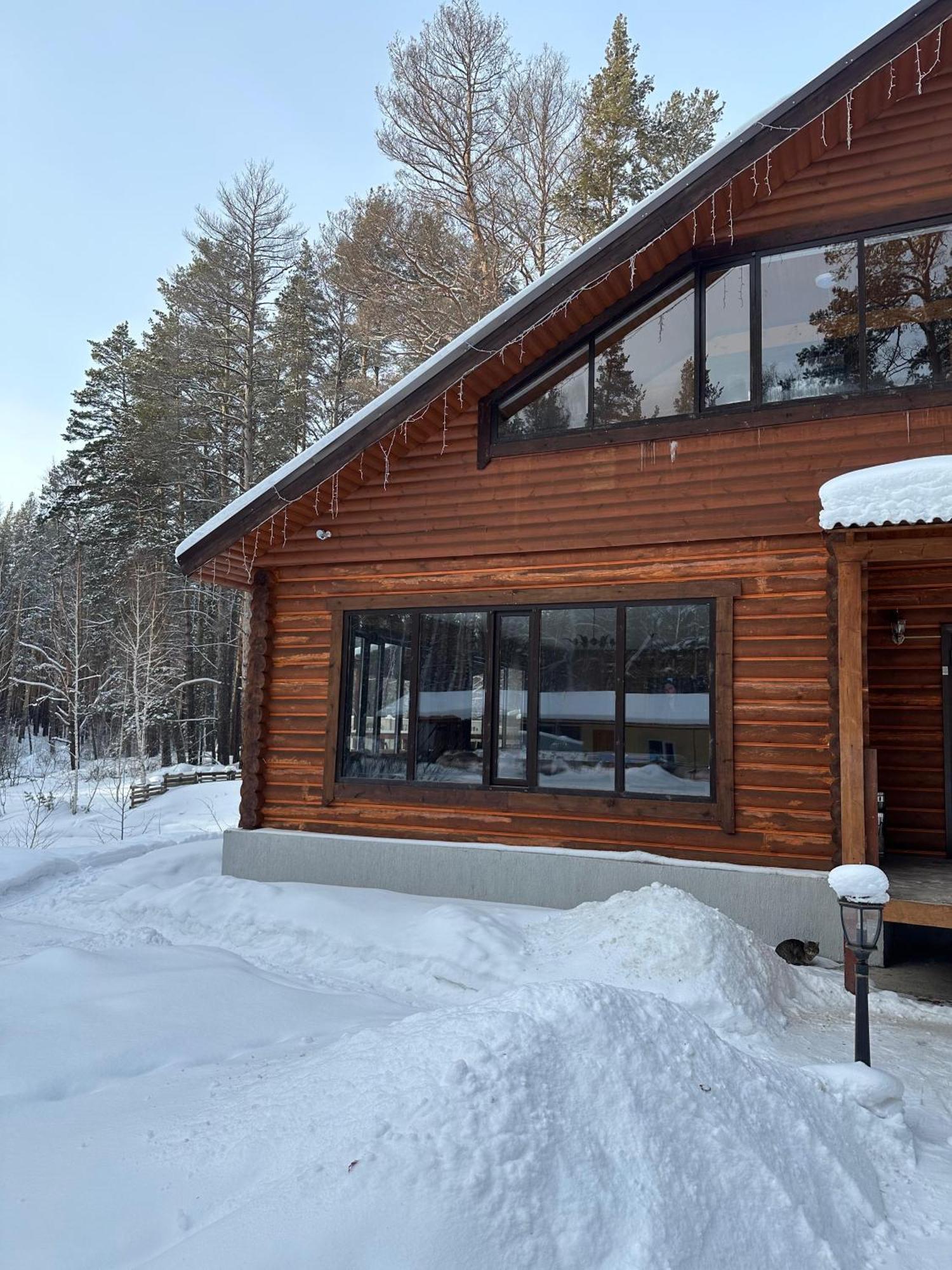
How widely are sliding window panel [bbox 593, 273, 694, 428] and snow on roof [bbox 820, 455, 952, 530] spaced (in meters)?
2.16

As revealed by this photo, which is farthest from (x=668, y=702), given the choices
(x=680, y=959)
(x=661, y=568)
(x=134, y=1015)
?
(x=134, y=1015)

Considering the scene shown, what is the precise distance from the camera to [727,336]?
23.2 ft

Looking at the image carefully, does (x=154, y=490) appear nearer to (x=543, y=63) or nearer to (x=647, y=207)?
(x=543, y=63)

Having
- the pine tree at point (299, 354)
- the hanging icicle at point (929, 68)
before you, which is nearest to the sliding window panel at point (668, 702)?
the hanging icicle at point (929, 68)

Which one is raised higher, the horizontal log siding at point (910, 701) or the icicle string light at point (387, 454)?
the icicle string light at point (387, 454)

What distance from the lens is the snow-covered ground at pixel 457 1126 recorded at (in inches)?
87.9

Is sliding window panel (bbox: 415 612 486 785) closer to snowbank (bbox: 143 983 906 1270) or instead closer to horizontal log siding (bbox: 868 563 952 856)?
horizontal log siding (bbox: 868 563 952 856)

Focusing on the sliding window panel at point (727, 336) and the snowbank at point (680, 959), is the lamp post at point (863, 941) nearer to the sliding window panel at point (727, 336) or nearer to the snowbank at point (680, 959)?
the snowbank at point (680, 959)

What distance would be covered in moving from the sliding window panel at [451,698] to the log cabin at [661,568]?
27 millimetres

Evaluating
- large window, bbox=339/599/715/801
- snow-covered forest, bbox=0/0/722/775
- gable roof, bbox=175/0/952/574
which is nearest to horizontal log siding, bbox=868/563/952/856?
large window, bbox=339/599/715/801

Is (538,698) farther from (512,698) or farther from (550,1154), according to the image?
(550,1154)

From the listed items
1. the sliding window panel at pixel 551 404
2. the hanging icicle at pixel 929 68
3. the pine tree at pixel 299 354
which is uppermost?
the pine tree at pixel 299 354

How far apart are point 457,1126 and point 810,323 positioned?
657 centimetres

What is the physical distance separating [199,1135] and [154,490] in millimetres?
24083
